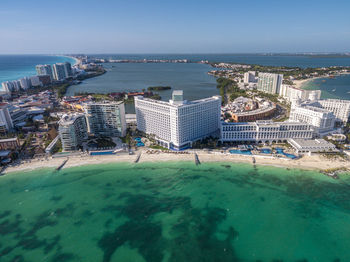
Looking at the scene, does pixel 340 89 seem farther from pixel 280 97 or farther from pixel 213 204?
pixel 213 204

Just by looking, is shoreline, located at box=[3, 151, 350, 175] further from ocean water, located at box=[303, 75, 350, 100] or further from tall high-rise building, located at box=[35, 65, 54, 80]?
tall high-rise building, located at box=[35, 65, 54, 80]

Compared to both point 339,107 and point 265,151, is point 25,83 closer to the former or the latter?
point 265,151

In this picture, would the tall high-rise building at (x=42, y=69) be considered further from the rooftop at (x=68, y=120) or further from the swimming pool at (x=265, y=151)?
the swimming pool at (x=265, y=151)

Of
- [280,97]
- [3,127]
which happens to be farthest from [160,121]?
[280,97]

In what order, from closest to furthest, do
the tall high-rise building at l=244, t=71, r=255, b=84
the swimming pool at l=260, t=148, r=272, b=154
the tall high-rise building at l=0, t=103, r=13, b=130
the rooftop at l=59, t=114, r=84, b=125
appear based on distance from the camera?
the swimming pool at l=260, t=148, r=272, b=154 → the rooftop at l=59, t=114, r=84, b=125 → the tall high-rise building at l=0, t=103, r=13, b=130 → the tall high-rise building at l=244, t=71, r=255, b=84

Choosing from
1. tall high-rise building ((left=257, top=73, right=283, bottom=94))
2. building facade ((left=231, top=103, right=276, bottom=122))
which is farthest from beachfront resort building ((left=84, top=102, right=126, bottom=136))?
tall high-rise building ((left=257, top=73, right=283, bottom=94))

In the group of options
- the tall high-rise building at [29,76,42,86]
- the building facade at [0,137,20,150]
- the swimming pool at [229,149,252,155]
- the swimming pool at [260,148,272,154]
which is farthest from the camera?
the tall high-rise building at [29,76,42,86]

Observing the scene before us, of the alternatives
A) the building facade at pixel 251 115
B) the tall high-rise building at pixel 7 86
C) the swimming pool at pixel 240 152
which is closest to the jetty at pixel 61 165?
the swimming pool at pixel 240 152
